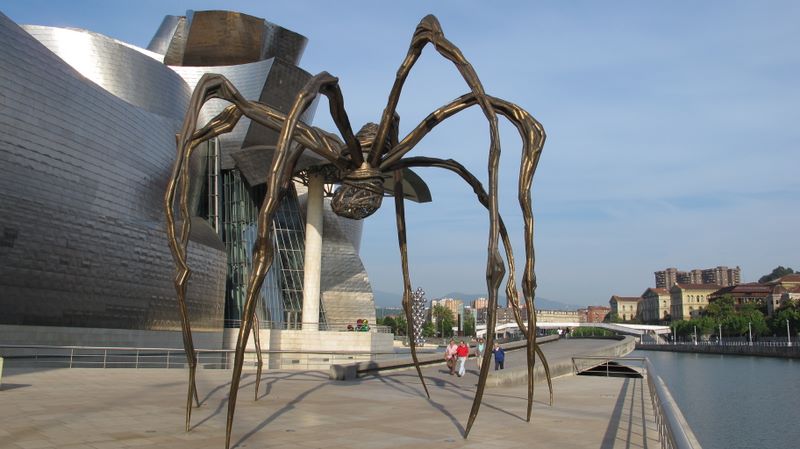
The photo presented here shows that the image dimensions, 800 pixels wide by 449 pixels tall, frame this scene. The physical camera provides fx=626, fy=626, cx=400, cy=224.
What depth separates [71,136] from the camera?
82.4 feet

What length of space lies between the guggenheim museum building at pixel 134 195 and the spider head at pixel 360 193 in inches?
736

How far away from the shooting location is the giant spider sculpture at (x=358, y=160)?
6.38 m

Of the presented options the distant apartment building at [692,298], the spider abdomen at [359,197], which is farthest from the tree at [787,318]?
the spider abdomen at [359,197]

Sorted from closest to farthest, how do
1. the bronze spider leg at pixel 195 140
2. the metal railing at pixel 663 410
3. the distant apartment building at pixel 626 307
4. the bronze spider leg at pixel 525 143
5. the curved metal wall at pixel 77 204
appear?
1. the metal railing at pixel 663 410
2. the bronze spider leg at pixel 195 140
3. the bronze spider leg at pixel 525 143
4. the curved metal wall at pixel 77 204
5. the distant apartment building at pixel 626 307

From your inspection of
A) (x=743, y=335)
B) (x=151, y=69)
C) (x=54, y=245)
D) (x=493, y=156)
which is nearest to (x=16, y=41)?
(x=54, y=245)

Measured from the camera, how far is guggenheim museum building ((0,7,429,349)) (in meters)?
22.9

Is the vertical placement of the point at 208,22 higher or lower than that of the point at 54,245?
higher

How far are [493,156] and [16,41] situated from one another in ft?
75.6

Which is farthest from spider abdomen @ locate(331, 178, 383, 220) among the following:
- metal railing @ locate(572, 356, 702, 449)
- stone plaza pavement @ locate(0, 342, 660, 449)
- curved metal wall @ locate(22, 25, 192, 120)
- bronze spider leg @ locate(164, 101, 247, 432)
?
curved metal wall @ locate(22, 25, 192, 120)

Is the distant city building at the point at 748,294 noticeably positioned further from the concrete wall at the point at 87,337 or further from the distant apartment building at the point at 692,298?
the concrete wall at the point at 87,337

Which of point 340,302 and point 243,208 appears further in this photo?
point 340,302

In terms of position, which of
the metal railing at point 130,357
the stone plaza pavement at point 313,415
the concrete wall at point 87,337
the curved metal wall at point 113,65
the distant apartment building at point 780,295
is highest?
the curved metal wall at point 113,65

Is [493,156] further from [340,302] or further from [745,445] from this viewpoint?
[340,302]

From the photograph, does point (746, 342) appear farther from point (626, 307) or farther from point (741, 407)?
point (626, 307)
